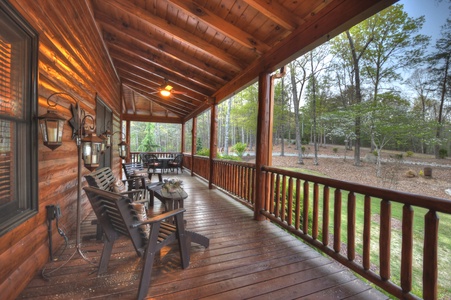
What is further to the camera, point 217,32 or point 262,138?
point 262,138

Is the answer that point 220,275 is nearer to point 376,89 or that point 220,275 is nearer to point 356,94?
point 356,94

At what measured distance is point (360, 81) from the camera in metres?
3.77

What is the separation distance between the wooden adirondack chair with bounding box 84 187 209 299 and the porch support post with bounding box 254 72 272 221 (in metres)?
1.54

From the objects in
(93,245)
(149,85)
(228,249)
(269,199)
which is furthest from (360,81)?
(149,85)

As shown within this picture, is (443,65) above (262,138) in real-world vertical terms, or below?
above

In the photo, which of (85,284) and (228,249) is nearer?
(85,284)

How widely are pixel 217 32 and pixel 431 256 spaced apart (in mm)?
3453

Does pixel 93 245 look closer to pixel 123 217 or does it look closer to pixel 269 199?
pixel 123 217

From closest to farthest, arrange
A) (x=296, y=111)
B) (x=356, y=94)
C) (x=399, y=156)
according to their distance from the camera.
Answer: (x=399, y=156), (x=356, y=94), (x=296, y=111)

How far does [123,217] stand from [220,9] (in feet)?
8.92

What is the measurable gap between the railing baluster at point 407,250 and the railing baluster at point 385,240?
13 centimetres

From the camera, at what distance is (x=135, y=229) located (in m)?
1.59

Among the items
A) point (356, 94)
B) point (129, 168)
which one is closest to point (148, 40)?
point (129, 168)

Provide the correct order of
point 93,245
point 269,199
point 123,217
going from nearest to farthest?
point 123,217, point 93,245, point 269,199
